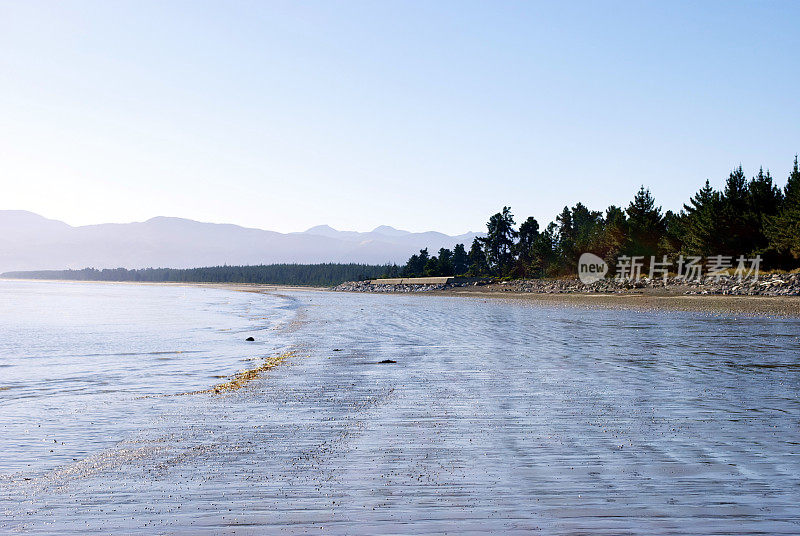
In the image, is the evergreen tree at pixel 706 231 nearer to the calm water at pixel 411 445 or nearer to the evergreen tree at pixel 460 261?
the calm water at pixel 411 445

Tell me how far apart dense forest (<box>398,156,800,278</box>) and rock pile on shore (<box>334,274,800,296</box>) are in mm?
4424

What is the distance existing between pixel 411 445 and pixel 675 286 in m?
53.7

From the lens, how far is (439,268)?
4471 inches

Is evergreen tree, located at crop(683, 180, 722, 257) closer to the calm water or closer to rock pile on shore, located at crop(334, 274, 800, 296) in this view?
rock pile on shore, located at crop(334, 274, 800, 296)

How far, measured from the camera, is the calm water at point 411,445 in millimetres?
5336

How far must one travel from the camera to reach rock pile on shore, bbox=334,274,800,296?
45.1 metres

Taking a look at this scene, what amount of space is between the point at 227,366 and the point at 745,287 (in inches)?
1761

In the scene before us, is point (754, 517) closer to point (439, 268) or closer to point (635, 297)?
point (635, 297)

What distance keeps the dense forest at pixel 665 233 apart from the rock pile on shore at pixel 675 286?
174 inches

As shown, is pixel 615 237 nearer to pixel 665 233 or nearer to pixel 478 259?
pixel 665 233

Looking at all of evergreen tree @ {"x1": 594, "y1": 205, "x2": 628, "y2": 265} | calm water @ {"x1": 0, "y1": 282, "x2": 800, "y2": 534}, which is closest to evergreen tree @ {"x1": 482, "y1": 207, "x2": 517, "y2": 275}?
evergreen tree @ {"x1": 594, "y1": 205, "x2": 628, "y2": 265}

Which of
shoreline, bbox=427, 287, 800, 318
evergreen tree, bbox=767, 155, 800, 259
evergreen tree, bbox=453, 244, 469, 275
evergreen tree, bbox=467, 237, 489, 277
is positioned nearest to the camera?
shoreline, bbox=427, 287, 800, 318

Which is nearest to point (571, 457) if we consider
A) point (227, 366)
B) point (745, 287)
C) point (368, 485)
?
point (368, 485)

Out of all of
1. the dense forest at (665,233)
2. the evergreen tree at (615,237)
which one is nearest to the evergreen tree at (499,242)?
the dense forest at (665,233)
